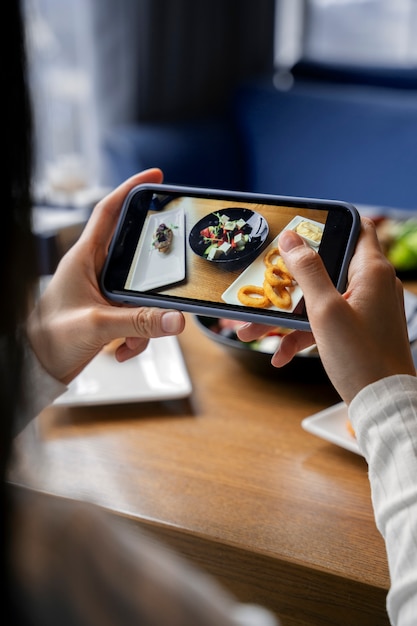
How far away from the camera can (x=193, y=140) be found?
284 cm

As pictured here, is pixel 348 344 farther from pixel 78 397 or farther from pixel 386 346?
pixel 78 397

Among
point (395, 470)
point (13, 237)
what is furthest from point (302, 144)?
point (13, 237)

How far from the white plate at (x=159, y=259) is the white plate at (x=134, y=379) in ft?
0.69

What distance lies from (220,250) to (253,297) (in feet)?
0.26

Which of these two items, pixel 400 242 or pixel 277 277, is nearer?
pixel 277 277

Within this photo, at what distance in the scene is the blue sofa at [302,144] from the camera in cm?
272

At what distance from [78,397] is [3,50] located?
74cm

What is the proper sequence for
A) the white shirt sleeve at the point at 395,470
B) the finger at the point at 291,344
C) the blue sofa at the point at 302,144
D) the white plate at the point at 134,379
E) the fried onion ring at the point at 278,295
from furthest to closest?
1. the blue sofa at the point at 302,144
2. the white plate at the point at 134,379
3. the finger at the point at 291,344
4. the fried onion ring at the point at 278,295
5. the white shirt sleeve at the point at 395,470

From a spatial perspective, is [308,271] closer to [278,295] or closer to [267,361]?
[278,295]

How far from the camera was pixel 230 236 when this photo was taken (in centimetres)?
90

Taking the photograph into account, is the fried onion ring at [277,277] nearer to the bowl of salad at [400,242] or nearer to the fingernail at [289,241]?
the fingernail at [289,241]

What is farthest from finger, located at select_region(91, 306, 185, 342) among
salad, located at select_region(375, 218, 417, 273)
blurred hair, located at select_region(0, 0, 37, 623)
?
salad, located at select_region(375, 218, 417, 273)

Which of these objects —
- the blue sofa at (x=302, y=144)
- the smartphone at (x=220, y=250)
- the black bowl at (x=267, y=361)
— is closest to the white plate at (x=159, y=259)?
the smartphone at (x=220, y=250)

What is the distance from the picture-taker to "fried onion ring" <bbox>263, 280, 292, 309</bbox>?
84 centimetres
